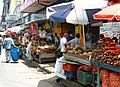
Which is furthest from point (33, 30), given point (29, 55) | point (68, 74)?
point (68, 74)

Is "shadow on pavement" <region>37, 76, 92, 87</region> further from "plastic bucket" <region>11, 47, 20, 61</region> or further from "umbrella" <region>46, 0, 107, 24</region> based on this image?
"plastic bucket" <region>11, 47, 20, 61</region>

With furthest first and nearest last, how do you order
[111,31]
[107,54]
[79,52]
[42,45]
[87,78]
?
[42,45] < [111,31] < [79,52] < [87,78] < [107,54]

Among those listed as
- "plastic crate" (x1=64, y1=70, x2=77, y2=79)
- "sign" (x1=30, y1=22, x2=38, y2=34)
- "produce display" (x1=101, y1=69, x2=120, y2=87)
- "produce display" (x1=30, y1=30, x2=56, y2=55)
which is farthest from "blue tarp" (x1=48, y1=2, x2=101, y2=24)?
"sign" (x1=30, y1=22, x2=38, y2=34)

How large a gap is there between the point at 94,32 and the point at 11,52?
5.67m

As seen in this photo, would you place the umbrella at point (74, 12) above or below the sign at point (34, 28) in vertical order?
above

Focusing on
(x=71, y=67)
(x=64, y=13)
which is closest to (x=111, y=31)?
(x=64, y=13)

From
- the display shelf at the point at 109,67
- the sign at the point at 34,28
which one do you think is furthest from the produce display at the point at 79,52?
the sign at the point at 34,28

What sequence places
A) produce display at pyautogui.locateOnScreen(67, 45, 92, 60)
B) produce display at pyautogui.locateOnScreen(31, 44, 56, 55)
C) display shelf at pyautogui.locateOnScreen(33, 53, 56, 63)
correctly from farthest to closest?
produce display at pyautogui.locateOnScreen(31, 44, 56, 55) → display shelf at pyautogui.locateOnScreen(33, 53, 56, 63) → produce display at pyautogui.locateOnScreen(67, 45, 92, 60)

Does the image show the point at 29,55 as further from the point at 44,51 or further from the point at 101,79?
the point at 101,79

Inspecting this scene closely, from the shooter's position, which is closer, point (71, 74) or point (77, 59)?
point (77, 59)

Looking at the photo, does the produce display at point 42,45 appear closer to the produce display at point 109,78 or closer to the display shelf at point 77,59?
the display shelf at point 77,59

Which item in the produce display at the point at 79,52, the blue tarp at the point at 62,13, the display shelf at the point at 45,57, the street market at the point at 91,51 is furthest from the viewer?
the display shelf at the point at 45,57

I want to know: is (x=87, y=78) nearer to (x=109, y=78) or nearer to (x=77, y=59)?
(x=77, y=59)

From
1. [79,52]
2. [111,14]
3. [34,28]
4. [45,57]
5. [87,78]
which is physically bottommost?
[45,57]
